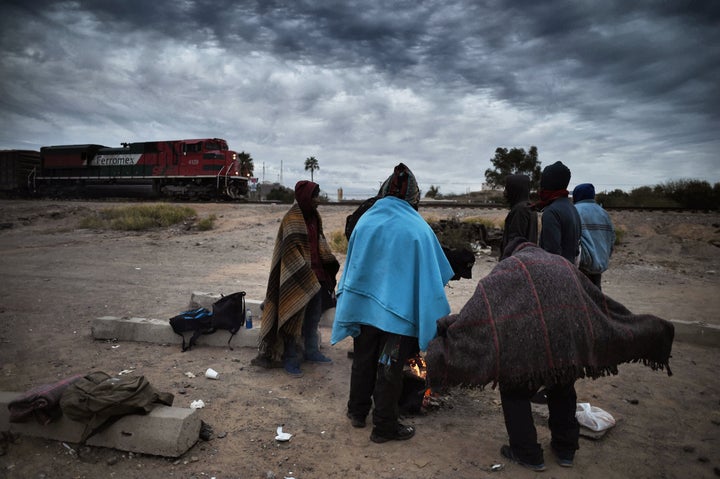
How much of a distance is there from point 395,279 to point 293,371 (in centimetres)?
202

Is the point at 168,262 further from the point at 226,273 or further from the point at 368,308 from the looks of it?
the point at 368,308

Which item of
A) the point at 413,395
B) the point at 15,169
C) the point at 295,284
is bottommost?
the point at 413,395

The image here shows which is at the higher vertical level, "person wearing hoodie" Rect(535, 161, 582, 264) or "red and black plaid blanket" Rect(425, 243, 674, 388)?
"person wearing hoodie" Rect(535, 161, 582, 264)

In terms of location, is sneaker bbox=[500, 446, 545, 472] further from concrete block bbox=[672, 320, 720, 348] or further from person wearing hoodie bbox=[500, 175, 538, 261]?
concrete block bbox=[672, 320, 720, 348]

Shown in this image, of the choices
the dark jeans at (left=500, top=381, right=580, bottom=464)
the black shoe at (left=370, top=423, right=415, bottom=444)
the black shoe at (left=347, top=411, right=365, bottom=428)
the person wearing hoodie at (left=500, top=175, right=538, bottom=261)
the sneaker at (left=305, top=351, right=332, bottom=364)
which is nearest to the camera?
the dark jeans at (left=500, top=381, right=580, bottom=464)

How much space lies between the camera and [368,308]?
305cm

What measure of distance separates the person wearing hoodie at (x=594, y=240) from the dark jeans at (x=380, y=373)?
2.19 meters

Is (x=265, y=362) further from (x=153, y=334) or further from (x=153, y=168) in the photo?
(x=153, y=168)

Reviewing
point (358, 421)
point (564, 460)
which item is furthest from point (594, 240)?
point (358, 421)

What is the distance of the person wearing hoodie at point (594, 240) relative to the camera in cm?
429

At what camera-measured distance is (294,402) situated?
12.7 ft

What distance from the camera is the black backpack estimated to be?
5012mm

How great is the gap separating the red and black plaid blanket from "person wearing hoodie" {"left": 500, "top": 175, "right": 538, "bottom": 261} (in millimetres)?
1389

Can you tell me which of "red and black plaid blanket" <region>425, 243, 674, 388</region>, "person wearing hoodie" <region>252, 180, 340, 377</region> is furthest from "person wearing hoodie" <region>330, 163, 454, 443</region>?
"person wearing hoodie" <region>252, 180, 340, 377</region>
